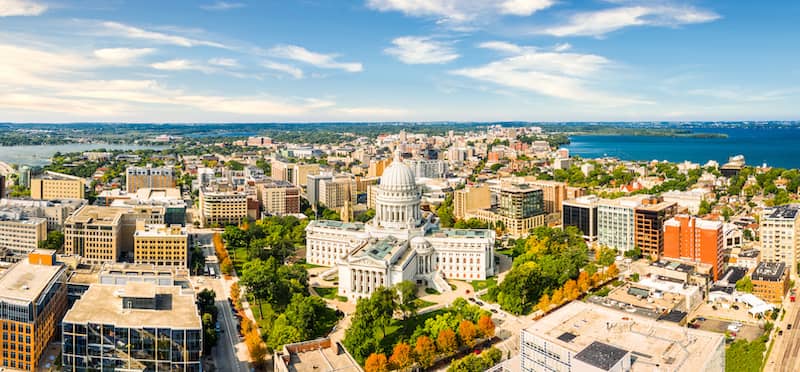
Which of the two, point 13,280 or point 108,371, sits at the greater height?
point 13,280

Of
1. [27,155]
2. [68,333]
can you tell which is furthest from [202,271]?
[27,155]

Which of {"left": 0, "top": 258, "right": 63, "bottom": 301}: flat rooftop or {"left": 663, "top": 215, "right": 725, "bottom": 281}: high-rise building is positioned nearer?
{"left": 0, "top": 258, "right": 63, "bottom": 301}: flat rooftop

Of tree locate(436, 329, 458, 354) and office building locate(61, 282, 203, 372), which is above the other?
office building locate(61, 282, 203, 372)

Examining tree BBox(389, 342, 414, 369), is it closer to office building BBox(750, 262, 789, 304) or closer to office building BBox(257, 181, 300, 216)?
office building BBox(750, 262, 789, 304)

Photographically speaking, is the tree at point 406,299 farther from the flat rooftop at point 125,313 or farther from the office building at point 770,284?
the office building at point 770,284

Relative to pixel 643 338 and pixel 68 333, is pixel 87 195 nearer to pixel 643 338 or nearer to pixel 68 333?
pixel 68 333

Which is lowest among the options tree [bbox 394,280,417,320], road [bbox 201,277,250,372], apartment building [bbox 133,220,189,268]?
road [bbox 201,277,250,372]

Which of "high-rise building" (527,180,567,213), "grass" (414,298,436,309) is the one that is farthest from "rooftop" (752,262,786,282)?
"high-rise building" (527,180,567,213)
